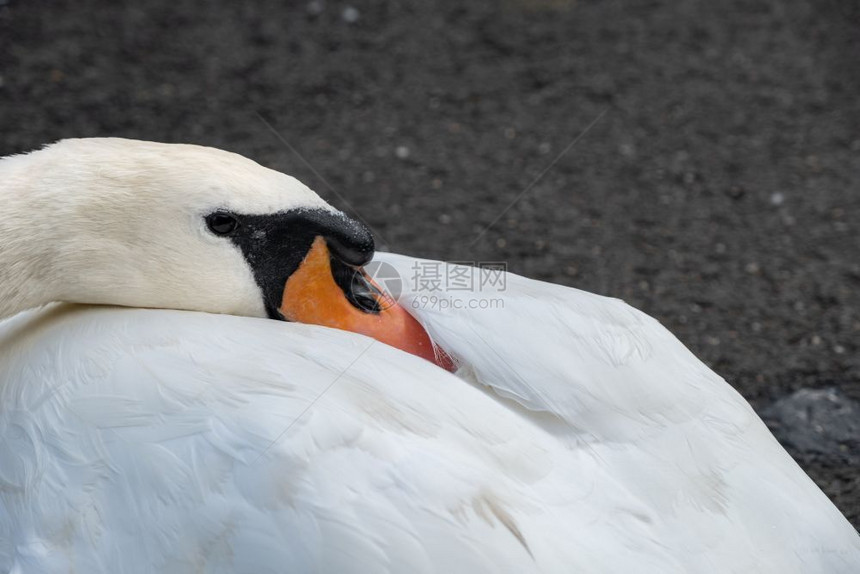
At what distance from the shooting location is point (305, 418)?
4.60ft

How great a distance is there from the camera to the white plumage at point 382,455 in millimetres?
1346

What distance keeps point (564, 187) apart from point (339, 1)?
157 cm

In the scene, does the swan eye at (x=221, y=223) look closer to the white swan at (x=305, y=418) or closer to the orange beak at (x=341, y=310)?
the white swan at (x=305, y=418)

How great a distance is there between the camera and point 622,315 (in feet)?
5.93

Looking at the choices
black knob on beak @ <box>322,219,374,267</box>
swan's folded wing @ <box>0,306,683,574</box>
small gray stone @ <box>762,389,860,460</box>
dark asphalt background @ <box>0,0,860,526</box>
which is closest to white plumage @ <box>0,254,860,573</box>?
swan's folded wing @ <box>0,306,683,574</box>

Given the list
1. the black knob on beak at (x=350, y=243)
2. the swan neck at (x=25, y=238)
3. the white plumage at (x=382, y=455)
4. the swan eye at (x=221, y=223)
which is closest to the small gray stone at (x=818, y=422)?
the white plumage at (x=382, y=455)

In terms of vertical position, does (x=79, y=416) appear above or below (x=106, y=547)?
above

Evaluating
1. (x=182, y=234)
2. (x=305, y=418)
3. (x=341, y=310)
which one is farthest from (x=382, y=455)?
(x=182, y=234)

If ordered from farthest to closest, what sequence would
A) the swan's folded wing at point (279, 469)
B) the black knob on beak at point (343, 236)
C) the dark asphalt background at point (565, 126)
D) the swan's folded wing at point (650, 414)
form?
the dark asphalt background at point (565, 126), the black knob on beak at point (343, 236), the swan's folded wing at point (650, 414), the swan's folded wing at point (279, 469)

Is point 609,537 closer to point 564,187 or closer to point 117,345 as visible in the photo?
point 117,345

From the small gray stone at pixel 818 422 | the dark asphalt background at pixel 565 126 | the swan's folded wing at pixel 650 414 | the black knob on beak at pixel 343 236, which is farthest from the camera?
the dark asphalt background at pixel 565 126

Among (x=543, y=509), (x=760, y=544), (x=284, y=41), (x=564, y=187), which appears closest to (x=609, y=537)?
(x=543, y=509)

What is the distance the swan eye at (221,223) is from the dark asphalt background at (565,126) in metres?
1.57

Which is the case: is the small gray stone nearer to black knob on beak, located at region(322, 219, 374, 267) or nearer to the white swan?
the white swan
